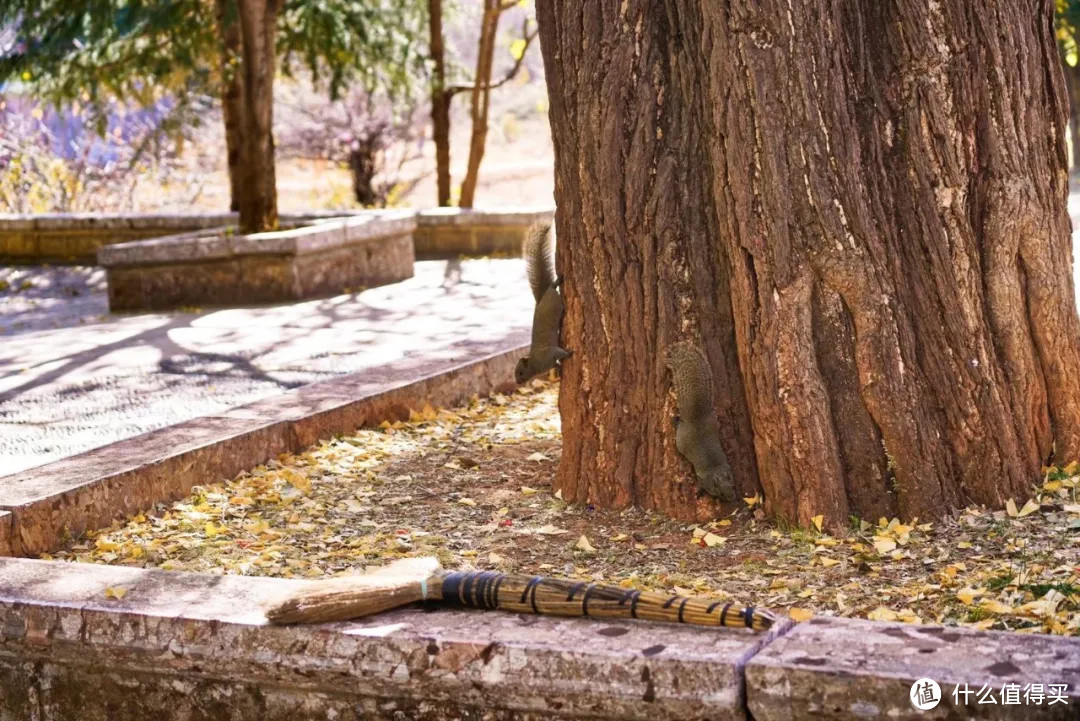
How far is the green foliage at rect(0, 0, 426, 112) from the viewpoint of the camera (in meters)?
13.3

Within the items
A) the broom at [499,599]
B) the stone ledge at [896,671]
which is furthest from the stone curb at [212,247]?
the stone ledge at [896,671]

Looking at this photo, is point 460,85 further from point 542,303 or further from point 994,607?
point 994,607

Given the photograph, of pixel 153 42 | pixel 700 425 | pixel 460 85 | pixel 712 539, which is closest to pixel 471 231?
pixel 460 85

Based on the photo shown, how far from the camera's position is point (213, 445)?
4.68m

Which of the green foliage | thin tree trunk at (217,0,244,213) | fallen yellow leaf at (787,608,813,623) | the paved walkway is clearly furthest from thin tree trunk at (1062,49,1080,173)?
fallen yellow leaf at (787,608,813,623)

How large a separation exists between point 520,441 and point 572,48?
180 cm

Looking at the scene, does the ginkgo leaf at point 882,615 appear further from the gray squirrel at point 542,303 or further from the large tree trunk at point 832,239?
the gray squirrel at point 542,303

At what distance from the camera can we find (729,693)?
256cm

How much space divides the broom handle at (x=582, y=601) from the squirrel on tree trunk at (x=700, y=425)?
39.7 inches

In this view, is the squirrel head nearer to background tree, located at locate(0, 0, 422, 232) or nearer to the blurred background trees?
the blurred background trees

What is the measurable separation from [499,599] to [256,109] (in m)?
8.19

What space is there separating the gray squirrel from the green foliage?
29.0 ft

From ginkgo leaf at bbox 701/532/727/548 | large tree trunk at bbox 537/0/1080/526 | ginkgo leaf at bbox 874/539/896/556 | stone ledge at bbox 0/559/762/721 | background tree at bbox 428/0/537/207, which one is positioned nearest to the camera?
stone ledge at bbox 0/559/762/721

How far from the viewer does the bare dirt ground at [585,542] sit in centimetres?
327
